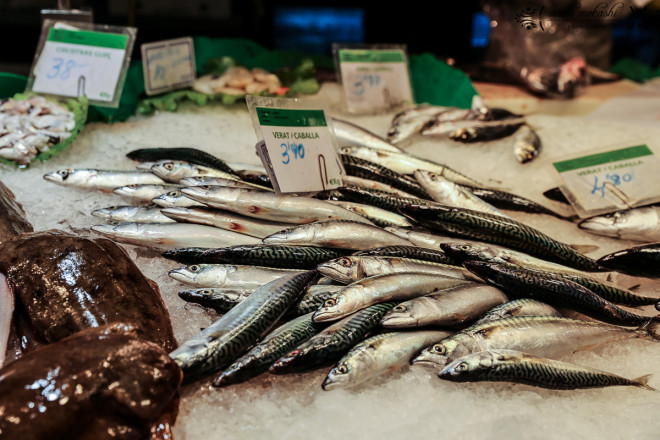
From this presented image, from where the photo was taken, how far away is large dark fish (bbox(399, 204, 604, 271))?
232 centimetres

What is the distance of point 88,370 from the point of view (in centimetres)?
144

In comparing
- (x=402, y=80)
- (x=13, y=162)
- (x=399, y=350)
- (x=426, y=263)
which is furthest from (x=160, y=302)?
(x=402, y=80)

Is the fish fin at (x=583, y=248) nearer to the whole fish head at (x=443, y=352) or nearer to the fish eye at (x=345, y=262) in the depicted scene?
the whole fish head at (x=443, y=352)

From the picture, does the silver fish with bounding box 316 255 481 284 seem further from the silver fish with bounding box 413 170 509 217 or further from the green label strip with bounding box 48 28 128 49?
the green label strip with bounding box 48 28 128 49

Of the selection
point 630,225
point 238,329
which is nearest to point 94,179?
point 238,329

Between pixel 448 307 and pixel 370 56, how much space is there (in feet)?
8.89

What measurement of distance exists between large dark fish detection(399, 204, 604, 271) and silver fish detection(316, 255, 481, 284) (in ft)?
0.77

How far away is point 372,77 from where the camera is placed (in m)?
4.08

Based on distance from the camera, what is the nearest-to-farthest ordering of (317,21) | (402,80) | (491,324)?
(491,324)
(402,80)
(317,21)

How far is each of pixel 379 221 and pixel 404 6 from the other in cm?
422

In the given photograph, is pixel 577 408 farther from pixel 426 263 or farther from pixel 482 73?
pixel 482 73

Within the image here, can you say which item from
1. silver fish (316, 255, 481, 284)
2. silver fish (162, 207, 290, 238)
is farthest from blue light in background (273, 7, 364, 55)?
silver fish (316, 255, 481, 284)

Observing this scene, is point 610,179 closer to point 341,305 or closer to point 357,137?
point 357,137

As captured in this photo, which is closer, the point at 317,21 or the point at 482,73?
the point at 482,73
